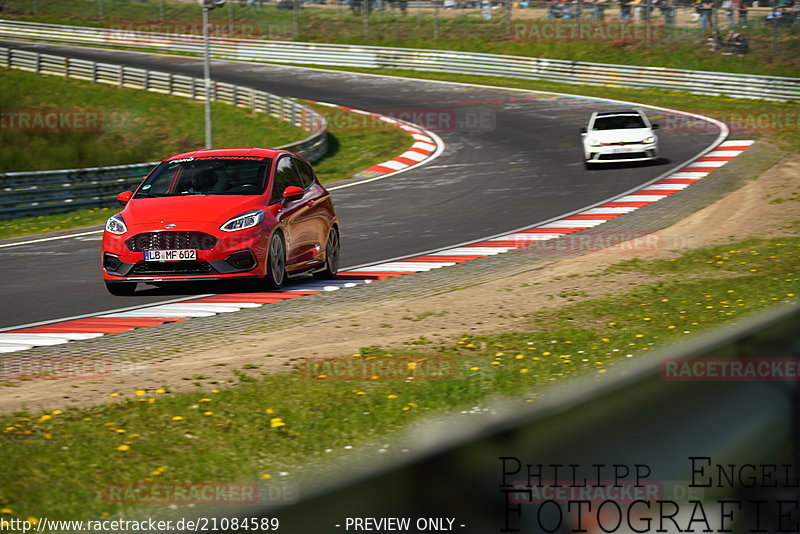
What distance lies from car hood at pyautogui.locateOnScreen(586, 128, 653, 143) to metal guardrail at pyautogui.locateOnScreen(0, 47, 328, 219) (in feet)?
24.8

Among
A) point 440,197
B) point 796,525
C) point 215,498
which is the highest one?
point 796,525

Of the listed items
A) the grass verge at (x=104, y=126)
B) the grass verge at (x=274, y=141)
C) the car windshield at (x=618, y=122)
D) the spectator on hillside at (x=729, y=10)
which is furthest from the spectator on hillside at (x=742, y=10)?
the car windshield at (x=618, y=122)

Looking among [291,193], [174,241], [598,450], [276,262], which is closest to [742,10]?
[291,193]

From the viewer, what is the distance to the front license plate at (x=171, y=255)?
1225cm

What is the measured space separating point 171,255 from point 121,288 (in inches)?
35.9

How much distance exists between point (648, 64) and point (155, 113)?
20.9m

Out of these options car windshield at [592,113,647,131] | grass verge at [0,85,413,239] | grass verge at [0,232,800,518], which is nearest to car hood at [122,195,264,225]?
grass verge at [0,232,800,518]

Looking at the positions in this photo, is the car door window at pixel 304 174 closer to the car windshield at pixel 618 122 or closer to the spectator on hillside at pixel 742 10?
the car windshield at pixel 618 122

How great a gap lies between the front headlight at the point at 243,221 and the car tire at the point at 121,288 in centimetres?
135

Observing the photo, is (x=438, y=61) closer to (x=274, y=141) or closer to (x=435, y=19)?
(x=435, y=19)

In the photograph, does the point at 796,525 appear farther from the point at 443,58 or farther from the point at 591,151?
the point at 443,58

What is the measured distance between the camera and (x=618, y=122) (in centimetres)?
2666

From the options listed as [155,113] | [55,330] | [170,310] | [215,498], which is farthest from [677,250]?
[155,113]

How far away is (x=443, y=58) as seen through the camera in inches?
1984
